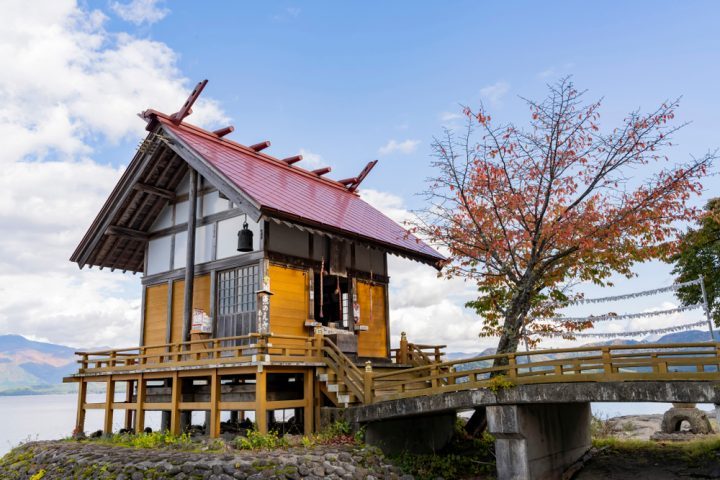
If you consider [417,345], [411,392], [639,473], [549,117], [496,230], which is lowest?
[639,473]

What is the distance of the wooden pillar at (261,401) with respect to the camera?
15.2 metres

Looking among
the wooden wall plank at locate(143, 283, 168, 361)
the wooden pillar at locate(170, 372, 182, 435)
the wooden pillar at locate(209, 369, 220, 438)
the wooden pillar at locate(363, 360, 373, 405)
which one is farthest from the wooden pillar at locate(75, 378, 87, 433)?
the wooden pillar at locate(363, 360, 373, 405)

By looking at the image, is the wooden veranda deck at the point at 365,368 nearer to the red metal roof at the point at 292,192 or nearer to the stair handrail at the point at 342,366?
the stair handrail at the point at 342,366

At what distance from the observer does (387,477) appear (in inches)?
557

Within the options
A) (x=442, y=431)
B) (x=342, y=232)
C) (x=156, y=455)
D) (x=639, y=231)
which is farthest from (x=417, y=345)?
(x=156, y=455)

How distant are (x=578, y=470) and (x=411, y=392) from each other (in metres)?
5.01

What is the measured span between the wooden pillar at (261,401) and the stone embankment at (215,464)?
1.22 meters

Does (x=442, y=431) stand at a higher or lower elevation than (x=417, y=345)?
lower

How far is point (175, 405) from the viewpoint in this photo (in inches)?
691

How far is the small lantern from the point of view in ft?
58.2

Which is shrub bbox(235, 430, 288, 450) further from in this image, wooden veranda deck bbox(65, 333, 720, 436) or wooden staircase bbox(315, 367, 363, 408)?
wooden staircase bbox(315, 367, 363, 408)

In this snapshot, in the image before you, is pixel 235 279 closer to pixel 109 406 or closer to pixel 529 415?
pixel 109 406

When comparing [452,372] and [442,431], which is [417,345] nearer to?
[442,431]

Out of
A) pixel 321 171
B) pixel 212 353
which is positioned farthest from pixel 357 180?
pixel 212 353
